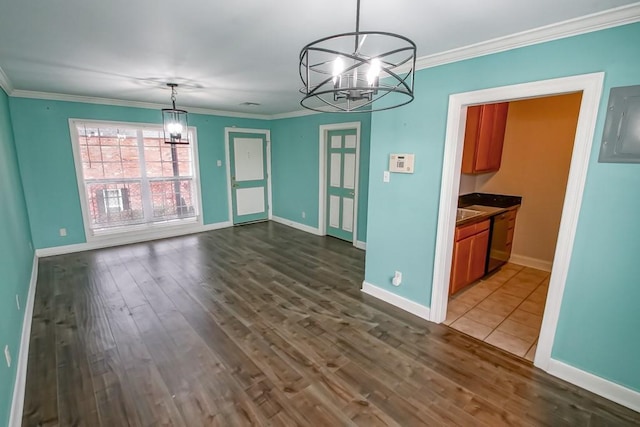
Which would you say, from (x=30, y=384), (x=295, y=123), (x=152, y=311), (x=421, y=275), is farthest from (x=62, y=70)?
(x=421, y=275)

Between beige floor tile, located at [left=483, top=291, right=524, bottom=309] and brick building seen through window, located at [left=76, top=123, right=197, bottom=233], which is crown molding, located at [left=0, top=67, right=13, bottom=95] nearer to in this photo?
brick building seen through window, located at [left=76, top=123, right=197, bottom=233]

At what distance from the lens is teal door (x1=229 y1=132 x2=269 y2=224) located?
6184mm

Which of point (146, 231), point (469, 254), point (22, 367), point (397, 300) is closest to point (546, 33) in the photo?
point (469, 254)

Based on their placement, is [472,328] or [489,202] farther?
[489,202]

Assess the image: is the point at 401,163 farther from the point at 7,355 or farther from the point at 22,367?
the point at 22,367

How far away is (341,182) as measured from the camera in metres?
5.26

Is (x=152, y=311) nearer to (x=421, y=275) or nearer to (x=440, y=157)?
(x=421, y=275)

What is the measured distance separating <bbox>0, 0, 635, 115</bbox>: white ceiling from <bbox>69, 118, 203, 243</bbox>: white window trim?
4.54 ft

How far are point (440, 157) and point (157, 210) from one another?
4.99 m

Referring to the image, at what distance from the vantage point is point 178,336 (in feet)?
8.41

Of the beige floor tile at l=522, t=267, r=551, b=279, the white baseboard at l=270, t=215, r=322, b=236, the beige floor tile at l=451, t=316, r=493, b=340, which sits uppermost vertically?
the white baseboard at l=270, t=215, r=322, b=236

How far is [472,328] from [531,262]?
6.79 feet

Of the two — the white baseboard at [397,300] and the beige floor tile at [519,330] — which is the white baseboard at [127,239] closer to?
the white baseboard at [397,300]

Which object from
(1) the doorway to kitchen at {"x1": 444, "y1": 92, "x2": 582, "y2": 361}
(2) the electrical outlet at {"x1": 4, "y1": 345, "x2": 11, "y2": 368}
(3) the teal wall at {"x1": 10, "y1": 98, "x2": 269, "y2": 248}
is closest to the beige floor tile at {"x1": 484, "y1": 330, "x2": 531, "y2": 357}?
(1) the doorway to kitchen at {"x1": 444, "y1": 92, "x2": 582, "y2": 361}
